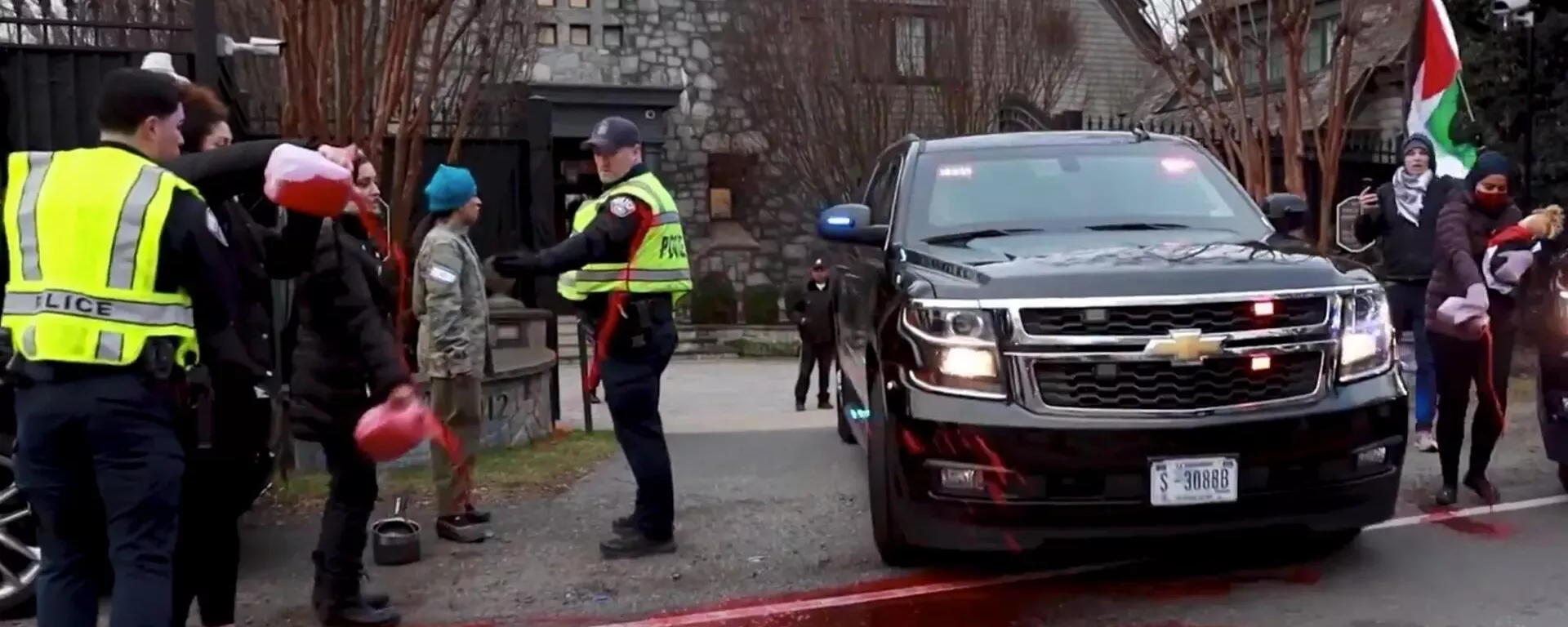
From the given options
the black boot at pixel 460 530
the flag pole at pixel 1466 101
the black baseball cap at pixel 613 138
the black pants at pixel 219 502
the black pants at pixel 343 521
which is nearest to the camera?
the black pants at pixel 219 502

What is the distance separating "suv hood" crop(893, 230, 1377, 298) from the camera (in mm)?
4883

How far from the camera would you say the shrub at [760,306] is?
25078mm

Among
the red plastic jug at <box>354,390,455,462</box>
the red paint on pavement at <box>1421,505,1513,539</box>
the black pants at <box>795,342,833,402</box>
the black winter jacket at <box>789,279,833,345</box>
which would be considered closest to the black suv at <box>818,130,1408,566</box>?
the red paint on pavement at <box>1421,505,1513,539</box>

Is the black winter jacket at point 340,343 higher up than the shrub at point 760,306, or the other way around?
the black winter jacket at point 340,343

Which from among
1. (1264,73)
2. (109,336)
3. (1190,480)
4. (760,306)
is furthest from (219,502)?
(760,306)

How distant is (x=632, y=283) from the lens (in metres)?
5.89

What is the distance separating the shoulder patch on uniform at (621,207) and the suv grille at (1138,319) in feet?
5.92

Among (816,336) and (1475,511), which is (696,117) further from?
(1475,511)

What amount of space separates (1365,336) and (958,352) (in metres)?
1.49

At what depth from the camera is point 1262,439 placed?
15.9 ft

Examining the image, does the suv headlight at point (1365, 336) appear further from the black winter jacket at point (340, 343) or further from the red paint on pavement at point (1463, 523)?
the black winter jacket at point (340, 343)

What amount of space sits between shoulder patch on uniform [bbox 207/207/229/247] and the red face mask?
226 inches

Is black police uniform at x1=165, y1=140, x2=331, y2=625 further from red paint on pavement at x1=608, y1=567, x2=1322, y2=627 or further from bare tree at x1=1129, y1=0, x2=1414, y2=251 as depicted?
bare tree at x1=1129, y1=0, x2=1414, y2=251

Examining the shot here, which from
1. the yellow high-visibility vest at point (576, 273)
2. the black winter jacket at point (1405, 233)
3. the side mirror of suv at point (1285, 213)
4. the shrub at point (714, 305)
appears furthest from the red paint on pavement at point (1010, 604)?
the shrub at point (714, 305)
